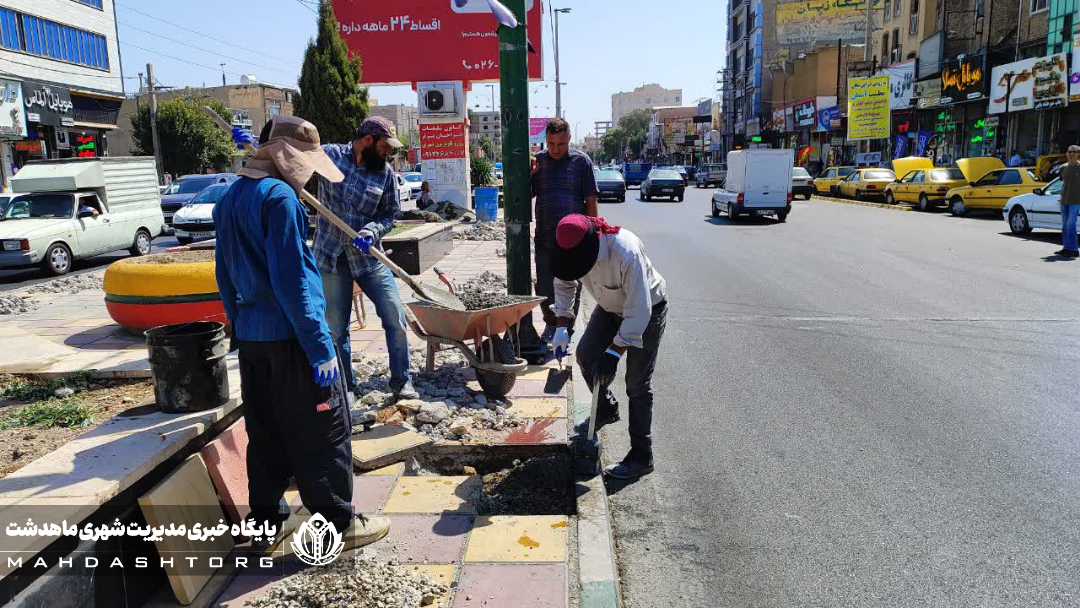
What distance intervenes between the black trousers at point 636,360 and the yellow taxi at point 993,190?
20448 millimetres

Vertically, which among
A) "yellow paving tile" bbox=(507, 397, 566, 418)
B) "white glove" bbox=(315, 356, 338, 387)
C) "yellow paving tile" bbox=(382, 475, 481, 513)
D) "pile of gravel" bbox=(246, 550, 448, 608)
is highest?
"white glove" bbox=(315, 356, 338, 387)

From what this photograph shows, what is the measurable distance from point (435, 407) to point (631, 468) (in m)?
1.45

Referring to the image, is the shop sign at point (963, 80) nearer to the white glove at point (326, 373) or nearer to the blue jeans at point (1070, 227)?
the blue jeans at point (1070, 227)

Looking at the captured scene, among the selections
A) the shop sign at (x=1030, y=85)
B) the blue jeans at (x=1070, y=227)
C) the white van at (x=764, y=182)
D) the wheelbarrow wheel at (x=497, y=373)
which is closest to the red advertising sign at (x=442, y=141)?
the white van at (x=764, y=182)

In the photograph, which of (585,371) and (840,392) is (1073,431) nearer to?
(840,392)

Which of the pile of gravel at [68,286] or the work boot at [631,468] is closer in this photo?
the work boot at [631,468]

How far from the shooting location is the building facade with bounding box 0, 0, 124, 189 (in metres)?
31.8

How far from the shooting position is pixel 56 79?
36.3 meters

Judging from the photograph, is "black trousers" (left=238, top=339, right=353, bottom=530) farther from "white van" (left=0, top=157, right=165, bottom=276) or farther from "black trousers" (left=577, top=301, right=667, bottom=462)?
"white van" (left=0, top=157, right=165, bottom=276)

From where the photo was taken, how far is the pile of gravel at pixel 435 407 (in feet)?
16.8

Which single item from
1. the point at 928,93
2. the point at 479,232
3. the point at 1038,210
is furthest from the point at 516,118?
the point at 928,93

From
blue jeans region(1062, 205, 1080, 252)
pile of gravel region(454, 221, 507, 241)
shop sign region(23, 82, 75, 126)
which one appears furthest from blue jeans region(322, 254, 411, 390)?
shop sign region(23, 82, 75, 126)

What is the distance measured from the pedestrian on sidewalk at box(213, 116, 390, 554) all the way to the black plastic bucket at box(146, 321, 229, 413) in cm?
57

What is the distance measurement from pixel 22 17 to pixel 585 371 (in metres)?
39.4
